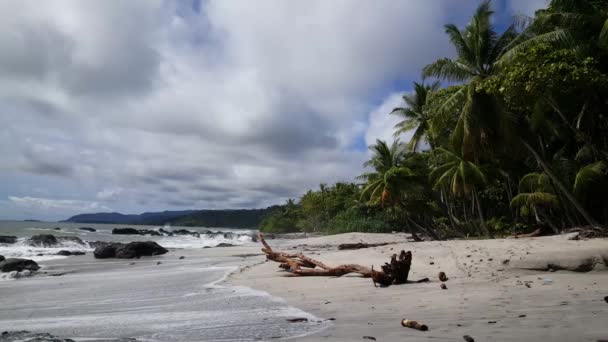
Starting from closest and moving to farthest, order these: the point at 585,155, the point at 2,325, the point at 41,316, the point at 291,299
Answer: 1. the point at 2,325
2. the point at 41,316
3. the point at 291,299
4. the point at 585,155

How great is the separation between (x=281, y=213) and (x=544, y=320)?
79.9 m

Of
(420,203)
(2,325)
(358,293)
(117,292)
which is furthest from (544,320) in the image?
(420,203)

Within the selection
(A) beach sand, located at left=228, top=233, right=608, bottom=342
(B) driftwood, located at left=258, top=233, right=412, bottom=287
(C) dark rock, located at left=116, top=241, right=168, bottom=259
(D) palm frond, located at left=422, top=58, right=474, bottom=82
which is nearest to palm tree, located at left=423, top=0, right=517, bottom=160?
(D) palm frond, located at left=422, top=58, right=474, bottom=82

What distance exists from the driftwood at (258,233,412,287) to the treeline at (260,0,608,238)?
6.94 meters

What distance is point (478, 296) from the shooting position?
20.3 ft

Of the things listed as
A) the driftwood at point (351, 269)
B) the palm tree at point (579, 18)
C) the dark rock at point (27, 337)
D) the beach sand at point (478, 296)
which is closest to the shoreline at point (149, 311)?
the dark rock at point (27, 337)

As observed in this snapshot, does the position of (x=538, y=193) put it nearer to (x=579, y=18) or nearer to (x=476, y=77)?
(x=476, y=77)

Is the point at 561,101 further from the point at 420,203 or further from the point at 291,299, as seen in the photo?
the point at 420,203

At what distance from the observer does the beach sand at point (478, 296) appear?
164 inches

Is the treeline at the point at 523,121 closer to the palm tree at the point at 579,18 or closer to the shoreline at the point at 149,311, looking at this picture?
the palm tree at the point at 579,18

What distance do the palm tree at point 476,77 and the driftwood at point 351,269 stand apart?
27.7 ft

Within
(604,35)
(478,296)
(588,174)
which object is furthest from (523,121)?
(478,296)

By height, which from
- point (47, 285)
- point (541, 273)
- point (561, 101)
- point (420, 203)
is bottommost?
point (47, 285)

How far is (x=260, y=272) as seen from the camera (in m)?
11.9
